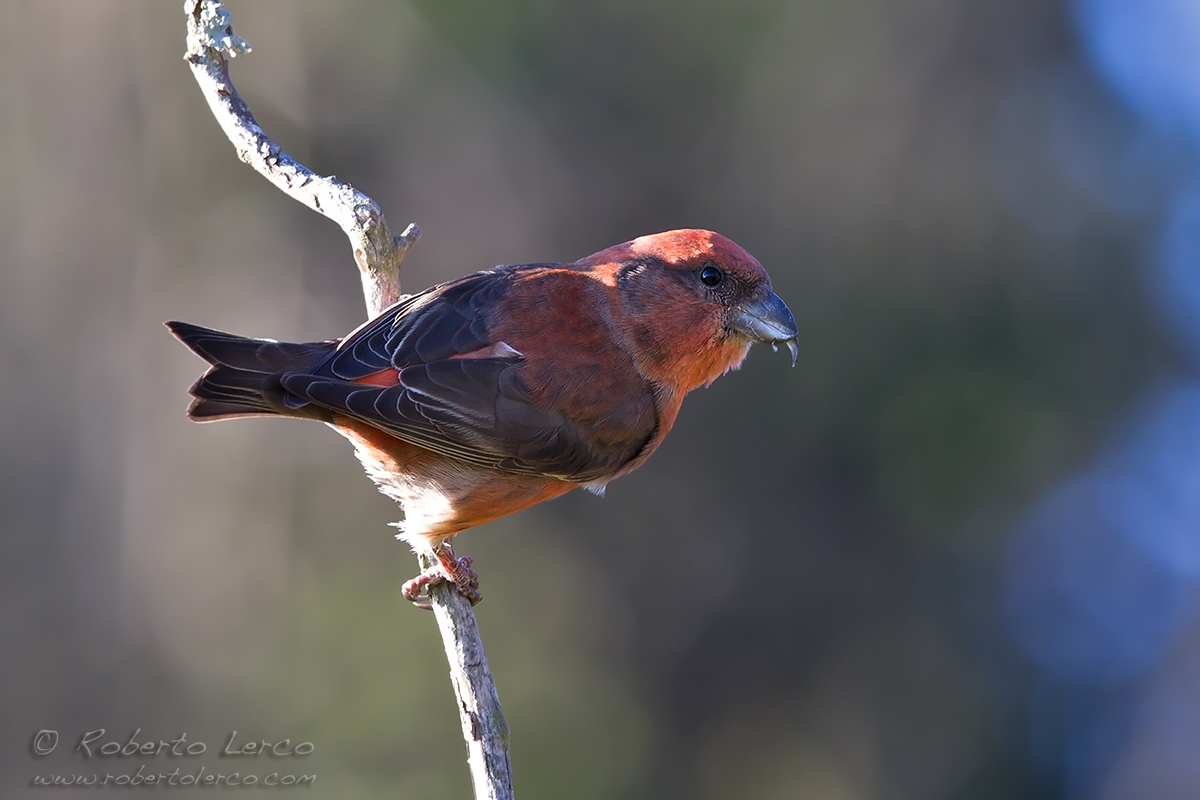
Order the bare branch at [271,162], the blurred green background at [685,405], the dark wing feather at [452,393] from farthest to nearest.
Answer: the blurred green background at [685,405], the bare branch at [271,162], the dark wing feather at [452,393]

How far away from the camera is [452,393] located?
332 cm

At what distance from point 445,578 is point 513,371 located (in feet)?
2.47

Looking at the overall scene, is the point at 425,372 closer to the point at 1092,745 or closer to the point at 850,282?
the point at 850,282

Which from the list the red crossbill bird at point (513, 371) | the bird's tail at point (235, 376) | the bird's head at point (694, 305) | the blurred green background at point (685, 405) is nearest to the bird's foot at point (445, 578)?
the red crossbill bird at point (513, 371)

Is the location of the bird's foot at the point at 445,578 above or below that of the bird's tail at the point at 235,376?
below

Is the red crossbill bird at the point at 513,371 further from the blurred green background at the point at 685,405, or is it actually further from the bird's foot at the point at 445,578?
the blurred green background at the point at 685,405

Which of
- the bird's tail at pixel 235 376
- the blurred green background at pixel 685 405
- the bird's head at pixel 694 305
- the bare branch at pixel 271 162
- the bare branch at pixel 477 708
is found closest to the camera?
the bare branch at pixel 477 708

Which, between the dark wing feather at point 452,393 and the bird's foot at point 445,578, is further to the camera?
the bird's foot at point 445,578

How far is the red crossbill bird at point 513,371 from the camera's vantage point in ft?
10.6

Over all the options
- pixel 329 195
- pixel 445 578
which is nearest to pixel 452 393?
pixel 445 578

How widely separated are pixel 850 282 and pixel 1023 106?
2.39 meters

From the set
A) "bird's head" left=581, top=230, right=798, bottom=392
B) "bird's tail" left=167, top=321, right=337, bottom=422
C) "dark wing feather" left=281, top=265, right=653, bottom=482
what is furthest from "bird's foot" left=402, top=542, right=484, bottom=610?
"bird's head" left=581, top=230, right=798, bottom=392

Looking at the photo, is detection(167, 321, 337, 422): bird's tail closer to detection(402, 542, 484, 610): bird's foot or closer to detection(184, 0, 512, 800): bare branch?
detection(184, 0, 512, 800): bare branch

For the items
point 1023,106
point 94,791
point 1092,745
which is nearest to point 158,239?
point 94,791
